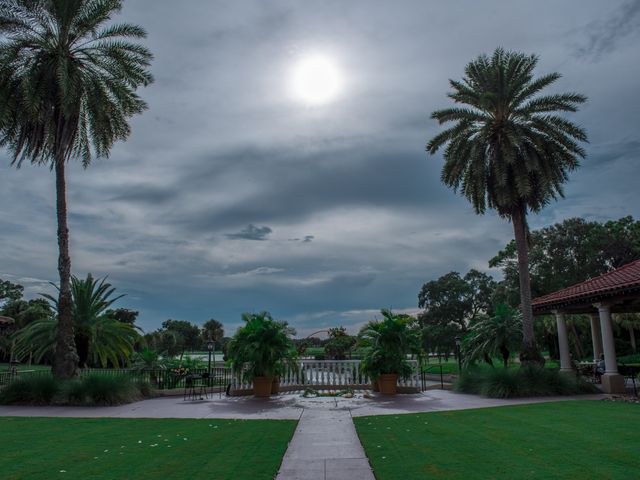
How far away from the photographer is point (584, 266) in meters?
45.7

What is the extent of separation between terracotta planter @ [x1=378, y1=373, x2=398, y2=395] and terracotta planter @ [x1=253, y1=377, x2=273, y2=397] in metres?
3.92

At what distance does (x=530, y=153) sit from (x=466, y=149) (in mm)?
2550

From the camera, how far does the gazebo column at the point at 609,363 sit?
57.6ft

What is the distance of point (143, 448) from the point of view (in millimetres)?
8109

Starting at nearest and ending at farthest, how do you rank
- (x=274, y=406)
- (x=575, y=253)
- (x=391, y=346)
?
(x=274, y=406) < (x=391, y=346) < (x=575, y=253)

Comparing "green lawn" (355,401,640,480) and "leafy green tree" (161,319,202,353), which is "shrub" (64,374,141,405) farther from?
"leafy green tree" (161,319,202,353)

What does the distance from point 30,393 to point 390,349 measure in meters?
11.6

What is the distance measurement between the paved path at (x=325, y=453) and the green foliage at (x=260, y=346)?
494 cm

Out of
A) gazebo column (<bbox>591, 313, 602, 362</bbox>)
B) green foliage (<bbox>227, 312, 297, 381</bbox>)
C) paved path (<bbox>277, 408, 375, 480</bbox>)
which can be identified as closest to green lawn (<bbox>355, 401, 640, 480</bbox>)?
paved path (<bbox>277, 408, 375, 480</bbox>)

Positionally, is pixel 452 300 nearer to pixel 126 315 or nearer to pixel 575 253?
pixel 575 253

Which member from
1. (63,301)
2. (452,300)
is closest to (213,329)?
(452,300)

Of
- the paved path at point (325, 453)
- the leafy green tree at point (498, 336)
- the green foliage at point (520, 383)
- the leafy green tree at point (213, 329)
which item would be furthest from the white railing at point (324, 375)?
the leafy green tree at point (213, 329)

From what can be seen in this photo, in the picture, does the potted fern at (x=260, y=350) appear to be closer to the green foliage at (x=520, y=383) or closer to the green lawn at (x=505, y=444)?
the green lawn at (x=505, y=444)

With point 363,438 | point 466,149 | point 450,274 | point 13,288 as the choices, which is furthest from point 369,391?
point 13,288
